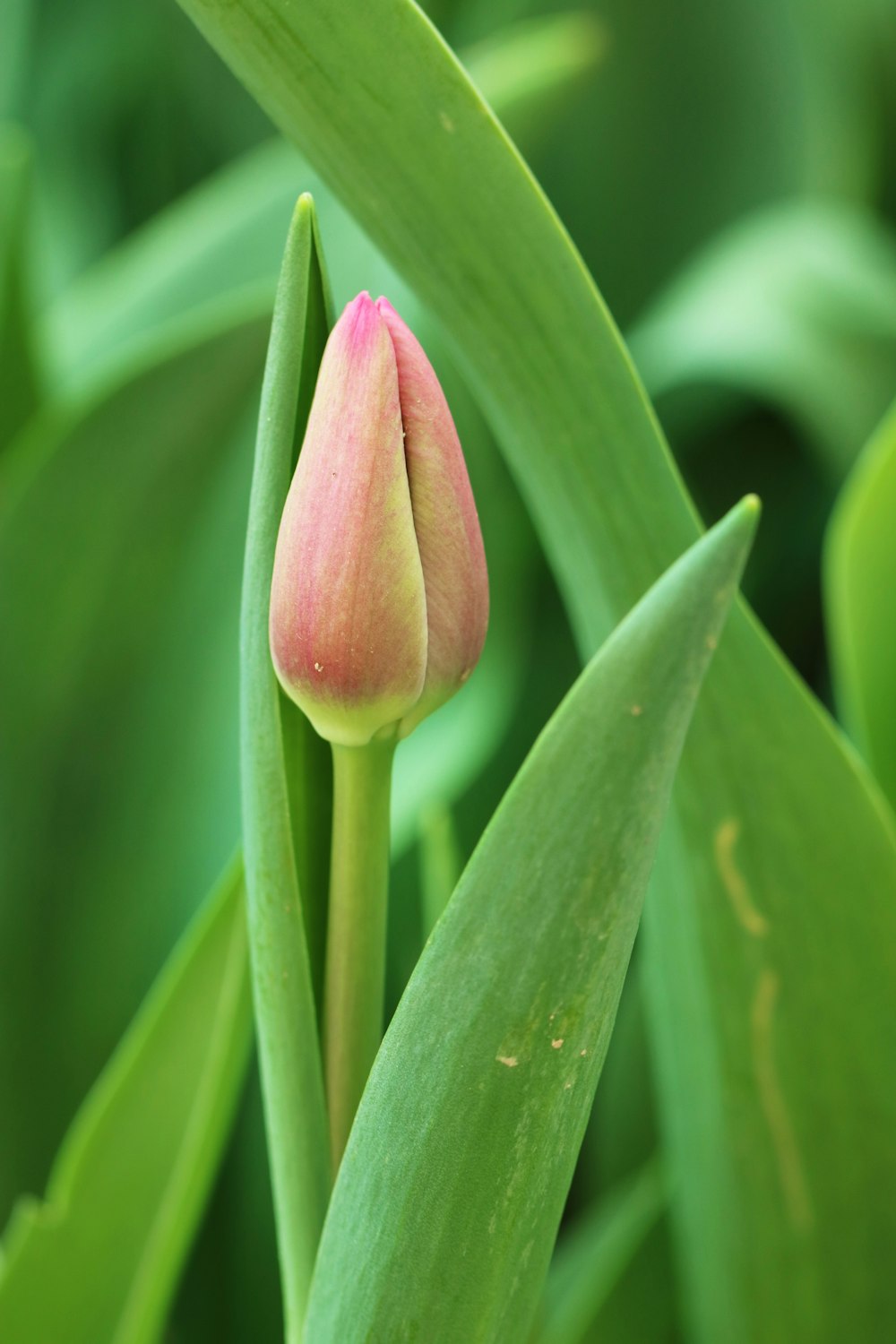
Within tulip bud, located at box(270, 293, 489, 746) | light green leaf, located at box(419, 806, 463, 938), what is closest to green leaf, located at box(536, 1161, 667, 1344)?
light green leaf, located at box(419, 806, 463, 938)

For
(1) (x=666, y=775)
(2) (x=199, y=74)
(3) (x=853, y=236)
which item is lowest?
(1) (x=666, y=775)

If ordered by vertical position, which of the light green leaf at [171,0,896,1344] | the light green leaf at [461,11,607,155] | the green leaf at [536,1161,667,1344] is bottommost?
the green leaf at [536,1161,667,1344]

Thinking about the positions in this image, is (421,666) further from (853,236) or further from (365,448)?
(853,236)

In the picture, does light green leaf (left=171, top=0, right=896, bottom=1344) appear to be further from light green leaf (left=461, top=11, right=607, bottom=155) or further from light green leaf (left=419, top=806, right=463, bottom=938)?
light green leaf (left=461, top=11, right=607, bottom=155)

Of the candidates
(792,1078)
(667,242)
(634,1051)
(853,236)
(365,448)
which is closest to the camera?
(365,448)

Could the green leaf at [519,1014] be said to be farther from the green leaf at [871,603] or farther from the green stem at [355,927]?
the green leaf at [871,603]

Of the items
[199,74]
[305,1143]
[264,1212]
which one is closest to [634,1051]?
[264,1212]
